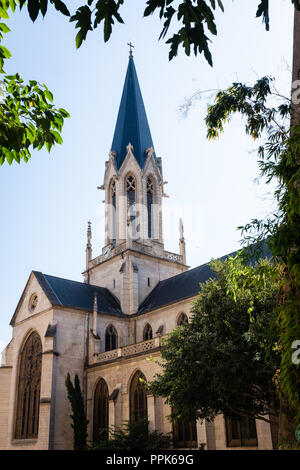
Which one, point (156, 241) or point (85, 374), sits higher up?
point (156, 241)

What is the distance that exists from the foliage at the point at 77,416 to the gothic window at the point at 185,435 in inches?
225

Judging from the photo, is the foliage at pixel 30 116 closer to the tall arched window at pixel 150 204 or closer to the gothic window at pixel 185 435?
the gothic window at pixel 185 435

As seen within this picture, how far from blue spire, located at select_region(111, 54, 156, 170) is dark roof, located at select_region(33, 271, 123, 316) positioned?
39.5ft

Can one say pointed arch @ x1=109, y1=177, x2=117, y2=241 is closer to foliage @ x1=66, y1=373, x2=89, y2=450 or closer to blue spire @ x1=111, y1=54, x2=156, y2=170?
blue spire @ x1=111, y1=54, x2=156, y2=170

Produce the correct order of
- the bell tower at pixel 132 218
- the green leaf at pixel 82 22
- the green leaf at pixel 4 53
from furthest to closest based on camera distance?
the bell tower at pixel 132 218 < the green leaf at pixel 4 53 < the green leaf at pixel 82 22

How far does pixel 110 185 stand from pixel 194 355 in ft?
93.1

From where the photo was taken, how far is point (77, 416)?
84.8ft

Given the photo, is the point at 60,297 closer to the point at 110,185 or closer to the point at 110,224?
the point at 110,224

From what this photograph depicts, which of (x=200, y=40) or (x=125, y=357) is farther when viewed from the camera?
(x=125, y=357)

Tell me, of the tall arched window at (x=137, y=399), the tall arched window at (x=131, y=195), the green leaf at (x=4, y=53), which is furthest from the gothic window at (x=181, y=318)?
the green leaf at (x=4, y=53)

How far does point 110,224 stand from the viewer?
38969 millimetres

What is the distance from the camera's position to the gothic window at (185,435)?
2189 centimetres
